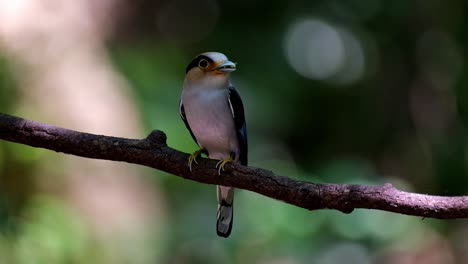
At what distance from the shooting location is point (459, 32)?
710 centimetres

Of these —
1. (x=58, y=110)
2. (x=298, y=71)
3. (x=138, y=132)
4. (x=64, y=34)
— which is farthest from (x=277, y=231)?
(x=298, y=71)

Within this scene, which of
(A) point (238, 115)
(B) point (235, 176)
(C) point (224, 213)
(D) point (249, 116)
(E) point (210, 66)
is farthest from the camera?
(D) point (249, 116)

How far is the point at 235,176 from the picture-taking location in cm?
273

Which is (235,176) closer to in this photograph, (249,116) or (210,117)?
(210,117)

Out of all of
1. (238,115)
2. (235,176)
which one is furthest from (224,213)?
(235,176)

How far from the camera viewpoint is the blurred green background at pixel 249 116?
16.6ft

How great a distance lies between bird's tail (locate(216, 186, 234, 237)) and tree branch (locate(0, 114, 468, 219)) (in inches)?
30.1

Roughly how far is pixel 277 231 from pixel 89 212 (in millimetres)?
1385

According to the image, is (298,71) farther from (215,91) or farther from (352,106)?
(215,91)

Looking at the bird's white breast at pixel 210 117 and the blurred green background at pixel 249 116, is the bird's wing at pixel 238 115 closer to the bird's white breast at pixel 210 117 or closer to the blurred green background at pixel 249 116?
the bird's white breast at pixel 210 117

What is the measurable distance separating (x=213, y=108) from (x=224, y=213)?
0.60 meters

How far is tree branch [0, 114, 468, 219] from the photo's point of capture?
2418mm

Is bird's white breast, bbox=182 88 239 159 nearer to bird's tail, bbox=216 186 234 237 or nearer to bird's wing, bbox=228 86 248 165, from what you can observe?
bird's wing, bbox=228 86 248 165

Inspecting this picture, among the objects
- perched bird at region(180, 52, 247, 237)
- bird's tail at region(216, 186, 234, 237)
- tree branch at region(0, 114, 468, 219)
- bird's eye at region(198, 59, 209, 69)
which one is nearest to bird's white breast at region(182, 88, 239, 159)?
perched bird at region(180, 52, 247, 237)
